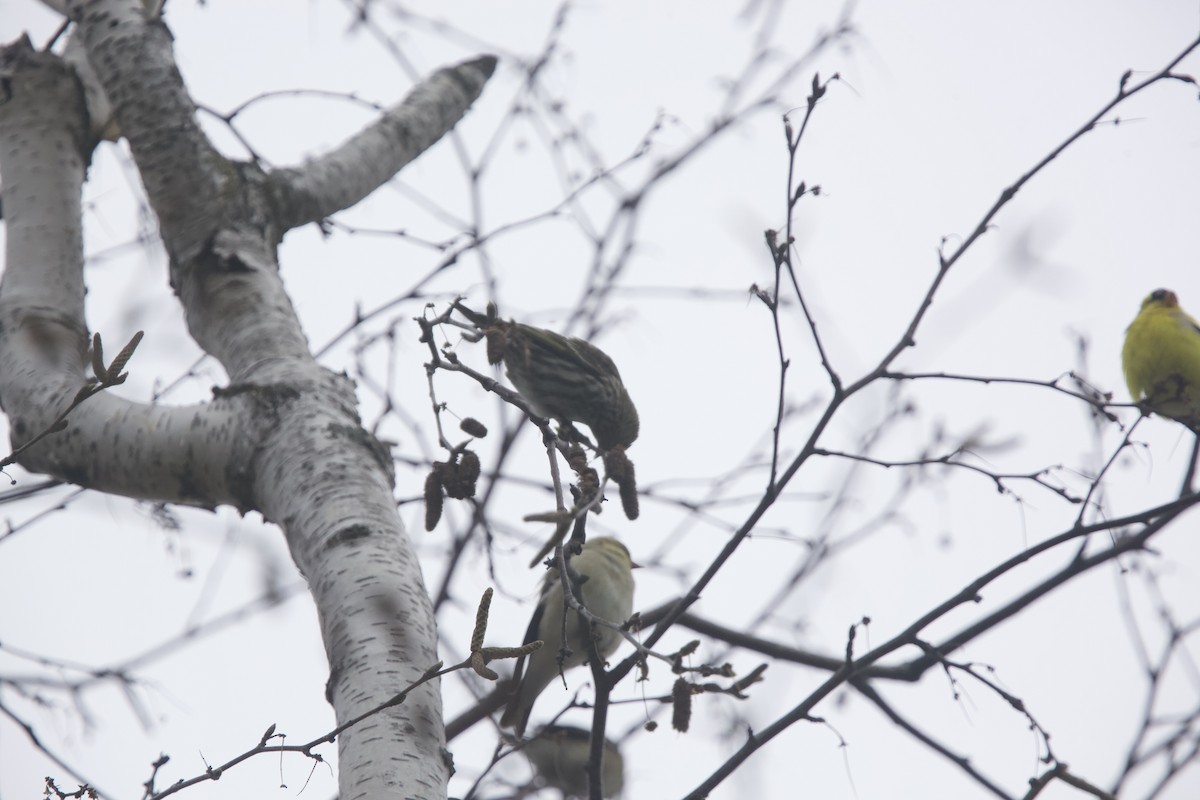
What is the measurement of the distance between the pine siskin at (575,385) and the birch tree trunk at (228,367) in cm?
95

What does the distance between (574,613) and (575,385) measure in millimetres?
932

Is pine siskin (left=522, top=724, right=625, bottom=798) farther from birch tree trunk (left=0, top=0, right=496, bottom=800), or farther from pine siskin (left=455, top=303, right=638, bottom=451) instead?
birch tree trunk (left=0, top=0, right=496, bottom=800)

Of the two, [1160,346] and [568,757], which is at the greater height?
[1160,346]

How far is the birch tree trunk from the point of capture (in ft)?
6.57

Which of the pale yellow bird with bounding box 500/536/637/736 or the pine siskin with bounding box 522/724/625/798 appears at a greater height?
the pale yellow bird with bounding box 500/536/637/736

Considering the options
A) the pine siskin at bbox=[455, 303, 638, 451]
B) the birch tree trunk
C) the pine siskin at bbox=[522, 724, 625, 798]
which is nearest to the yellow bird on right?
the pine siskin at bbox=[455, 303, 638, 451]

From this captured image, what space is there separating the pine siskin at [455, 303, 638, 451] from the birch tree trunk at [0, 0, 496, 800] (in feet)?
3.12

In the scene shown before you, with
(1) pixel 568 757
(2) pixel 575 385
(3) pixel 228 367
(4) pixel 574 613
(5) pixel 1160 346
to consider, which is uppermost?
(5) pixel 1160 346

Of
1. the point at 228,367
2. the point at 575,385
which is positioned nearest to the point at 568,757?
the point at 575,385

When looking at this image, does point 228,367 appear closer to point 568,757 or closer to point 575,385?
point 575,385

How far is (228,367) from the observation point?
302 centimetres

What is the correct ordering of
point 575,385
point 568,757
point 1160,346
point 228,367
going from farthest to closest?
point 1160,346 → point 568,757 → point 575,385 → point 228,367

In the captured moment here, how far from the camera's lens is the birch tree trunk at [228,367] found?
6.57ft

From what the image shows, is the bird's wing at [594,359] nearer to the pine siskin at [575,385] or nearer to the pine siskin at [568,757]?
the pine siskin at [575,385]
